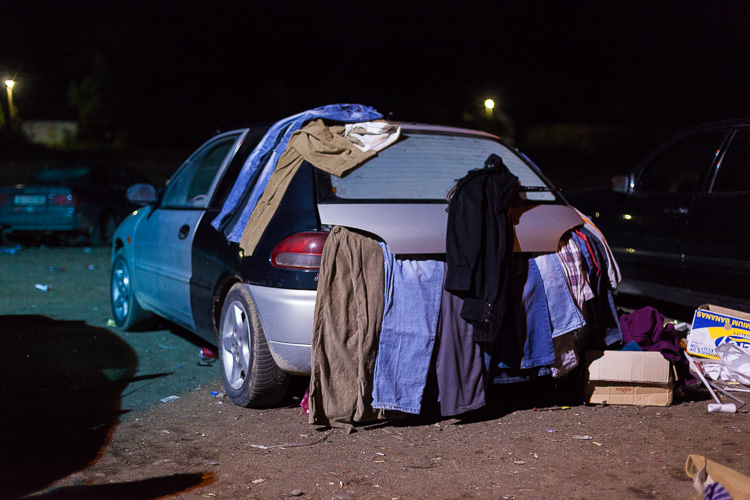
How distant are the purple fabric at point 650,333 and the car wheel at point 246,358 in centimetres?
235

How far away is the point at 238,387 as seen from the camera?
4887 millimetres

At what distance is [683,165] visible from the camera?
6.93 metres

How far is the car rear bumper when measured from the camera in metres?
4.37

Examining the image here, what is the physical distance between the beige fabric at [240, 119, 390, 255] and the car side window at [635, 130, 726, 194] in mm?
3196

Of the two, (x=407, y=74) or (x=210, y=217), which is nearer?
(x=210, y=217)

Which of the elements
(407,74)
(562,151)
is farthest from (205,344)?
(562,151)

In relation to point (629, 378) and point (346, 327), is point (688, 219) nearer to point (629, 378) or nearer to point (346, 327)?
point (629, 378)

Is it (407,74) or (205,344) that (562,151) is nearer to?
(407,74)

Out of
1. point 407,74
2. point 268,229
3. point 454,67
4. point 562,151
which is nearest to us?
point 268,229

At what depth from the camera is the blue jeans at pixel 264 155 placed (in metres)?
4.92

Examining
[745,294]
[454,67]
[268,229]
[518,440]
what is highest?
[454,67]

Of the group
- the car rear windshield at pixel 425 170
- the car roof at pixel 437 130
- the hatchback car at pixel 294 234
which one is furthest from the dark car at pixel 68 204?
the car rear windshield at pixel 425 170

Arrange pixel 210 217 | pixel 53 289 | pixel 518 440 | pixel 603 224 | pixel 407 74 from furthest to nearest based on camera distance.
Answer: pixel 407 74, pixel 53 289, pixel 603 224, pixel 210 217, pixel 518 440

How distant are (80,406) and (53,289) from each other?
192 inches
